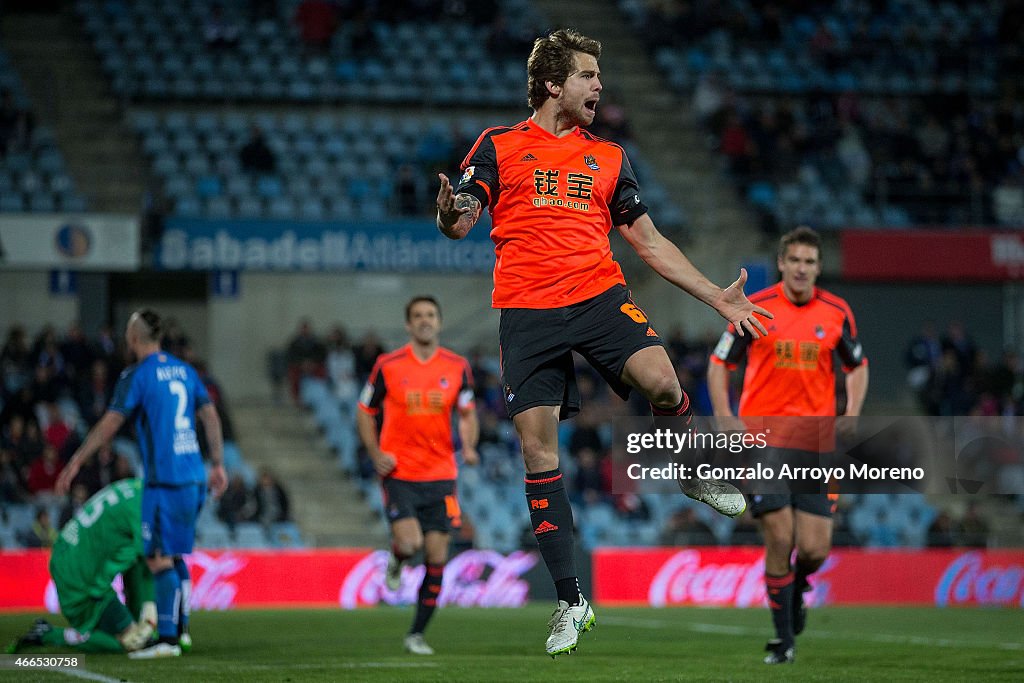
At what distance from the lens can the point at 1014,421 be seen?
23.6 metres

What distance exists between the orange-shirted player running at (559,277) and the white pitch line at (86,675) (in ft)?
8.57

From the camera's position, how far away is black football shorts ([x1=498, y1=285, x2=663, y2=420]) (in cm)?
693

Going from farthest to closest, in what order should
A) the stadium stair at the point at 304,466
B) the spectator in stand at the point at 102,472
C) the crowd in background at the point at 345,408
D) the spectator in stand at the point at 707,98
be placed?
the spectator in stand at the point at 707,98 → the stadium stair at the point at 304,466 → the crowd in background at the point at 345,408 → the spectator in stand at the point at 102,472

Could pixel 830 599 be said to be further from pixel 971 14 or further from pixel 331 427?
pixel 971 14

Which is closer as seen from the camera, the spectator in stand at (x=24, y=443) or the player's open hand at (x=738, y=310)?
the player's open hand at (x=738, y=310)

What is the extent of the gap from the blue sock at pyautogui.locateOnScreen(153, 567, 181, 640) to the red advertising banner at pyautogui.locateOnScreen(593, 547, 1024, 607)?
980 cm

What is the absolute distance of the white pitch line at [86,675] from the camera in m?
7.89

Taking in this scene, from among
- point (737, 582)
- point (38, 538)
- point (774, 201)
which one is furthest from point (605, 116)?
point (38, 538)

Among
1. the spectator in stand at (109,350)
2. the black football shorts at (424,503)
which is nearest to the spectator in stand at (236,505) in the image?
the spectator in stand at (109,350)

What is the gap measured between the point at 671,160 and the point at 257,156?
7828 mm

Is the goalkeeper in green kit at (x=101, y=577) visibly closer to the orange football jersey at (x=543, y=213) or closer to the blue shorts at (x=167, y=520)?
the blue shorts at (x=167, y=520)

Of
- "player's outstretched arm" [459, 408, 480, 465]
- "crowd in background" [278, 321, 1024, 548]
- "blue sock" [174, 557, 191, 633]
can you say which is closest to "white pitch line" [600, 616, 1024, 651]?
"player's outstretched arm" [459, 408, 480, 465]

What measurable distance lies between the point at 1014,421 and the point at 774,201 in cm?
572

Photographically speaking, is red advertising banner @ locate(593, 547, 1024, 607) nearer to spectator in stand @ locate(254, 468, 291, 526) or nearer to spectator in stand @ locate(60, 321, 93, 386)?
spectator in stand @ locate(254, 468, 291, 526)
